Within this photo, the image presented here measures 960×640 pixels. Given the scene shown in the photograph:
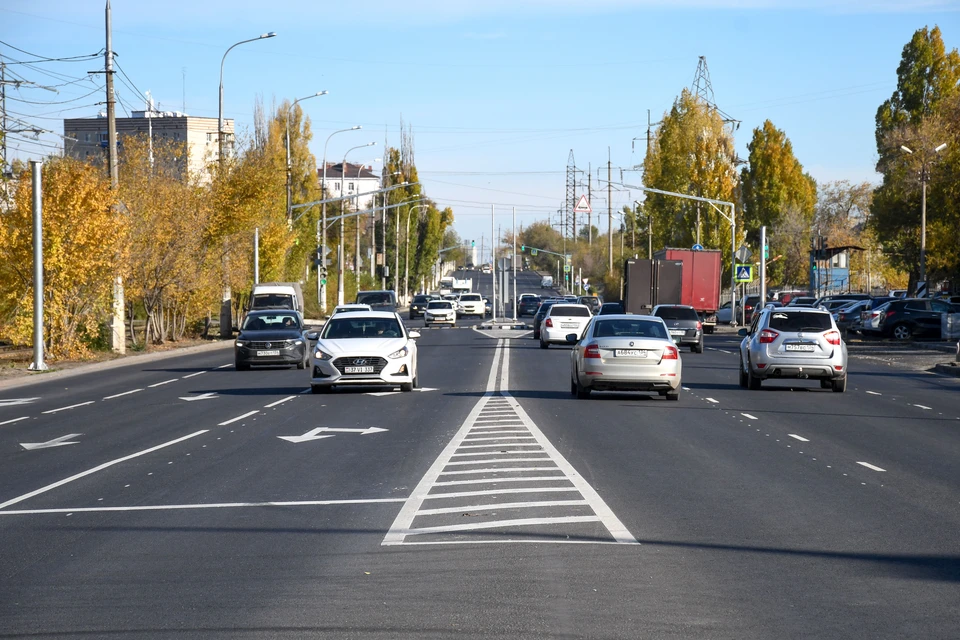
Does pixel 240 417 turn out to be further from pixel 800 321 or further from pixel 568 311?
pixel 568 311

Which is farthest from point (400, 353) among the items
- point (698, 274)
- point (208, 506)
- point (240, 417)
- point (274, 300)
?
point (698, 274)

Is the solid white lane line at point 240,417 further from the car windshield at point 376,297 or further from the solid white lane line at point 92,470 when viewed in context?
the car windshield at point 376,297

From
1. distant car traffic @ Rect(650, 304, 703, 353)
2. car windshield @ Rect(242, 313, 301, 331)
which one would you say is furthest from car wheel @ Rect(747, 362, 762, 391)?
distant car traffic @ Rect(650, 304, 703, 353)

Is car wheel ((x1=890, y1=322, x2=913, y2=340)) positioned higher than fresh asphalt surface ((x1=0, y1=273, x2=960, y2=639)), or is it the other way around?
car wheel ((x1=890, y1=322, x2=913, y2=340))

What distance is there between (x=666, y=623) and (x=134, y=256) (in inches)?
A: 1449

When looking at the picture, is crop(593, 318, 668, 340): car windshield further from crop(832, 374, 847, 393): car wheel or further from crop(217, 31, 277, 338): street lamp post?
crop(217, 31, 277, 338): street lamp post

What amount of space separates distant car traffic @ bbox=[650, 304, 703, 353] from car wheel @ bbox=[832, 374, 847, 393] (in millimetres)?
16016

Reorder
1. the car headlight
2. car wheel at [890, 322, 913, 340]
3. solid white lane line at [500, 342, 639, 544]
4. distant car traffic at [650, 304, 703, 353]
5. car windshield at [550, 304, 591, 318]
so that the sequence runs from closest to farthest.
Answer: solid white lane line at [500, 342, 639, 544] < the car headlight < distant car traffic at [650, 304, 703, 353] < car windshield at [550, 304, 591, 318] < car wheel at [890, 322, 913, 340]

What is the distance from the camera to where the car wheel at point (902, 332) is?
47.5m

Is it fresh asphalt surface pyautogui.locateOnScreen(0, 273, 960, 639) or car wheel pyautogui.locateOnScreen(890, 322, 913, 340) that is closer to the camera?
fresh asphalt surface pyautogui.locateOnScreen(0, 273, 960, 639)

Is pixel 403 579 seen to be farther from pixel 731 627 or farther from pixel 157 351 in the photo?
pixel 157 351

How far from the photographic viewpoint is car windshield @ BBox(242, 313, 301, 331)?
107 ft

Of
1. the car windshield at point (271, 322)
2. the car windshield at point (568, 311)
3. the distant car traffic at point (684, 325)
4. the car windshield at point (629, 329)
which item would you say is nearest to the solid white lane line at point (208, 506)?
the car windshield at point (629, 329)

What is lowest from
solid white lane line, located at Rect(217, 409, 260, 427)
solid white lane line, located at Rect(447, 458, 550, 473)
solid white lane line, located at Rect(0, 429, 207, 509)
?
solid white lane line, located at Rect(217, 409, 260, 427)
